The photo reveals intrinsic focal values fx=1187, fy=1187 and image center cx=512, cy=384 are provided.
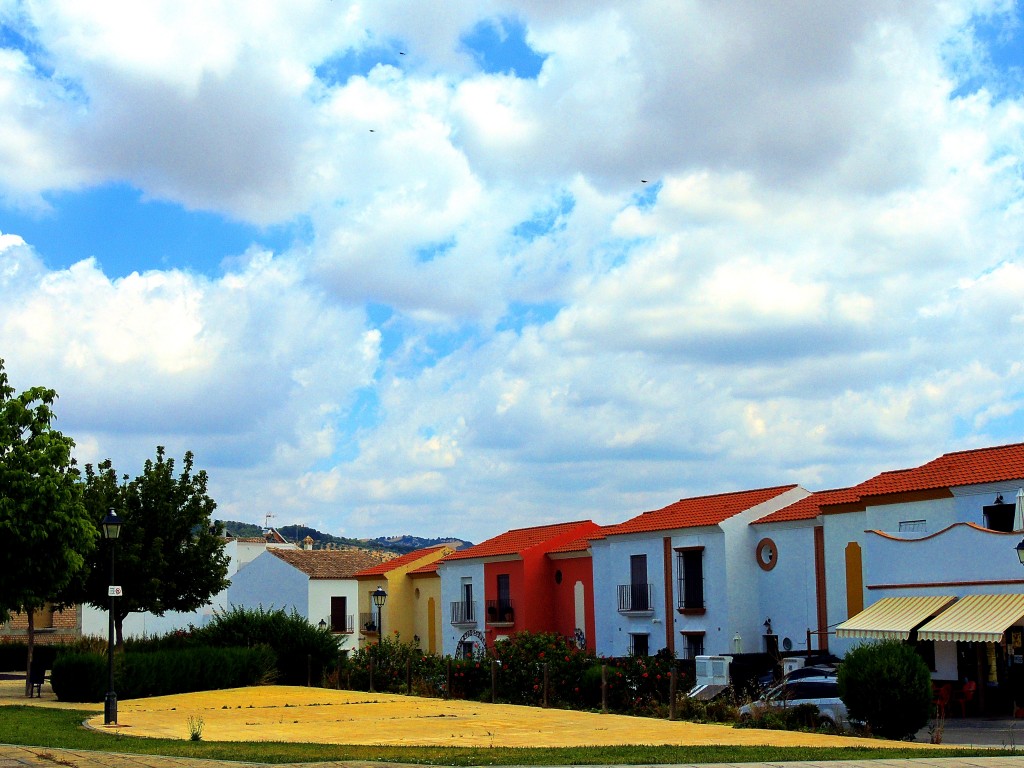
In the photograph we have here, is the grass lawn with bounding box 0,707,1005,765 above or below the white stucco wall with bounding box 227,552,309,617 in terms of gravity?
below

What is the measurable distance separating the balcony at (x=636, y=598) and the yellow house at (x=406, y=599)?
17098 mm

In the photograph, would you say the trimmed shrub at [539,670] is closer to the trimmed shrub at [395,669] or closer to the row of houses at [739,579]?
the trimmed shrub at [395,669]

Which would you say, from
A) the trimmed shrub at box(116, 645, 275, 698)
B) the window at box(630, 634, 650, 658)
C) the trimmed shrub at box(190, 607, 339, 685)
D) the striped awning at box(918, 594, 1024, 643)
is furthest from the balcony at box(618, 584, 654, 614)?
the striped awning at box(918, 594, 1024, 643)

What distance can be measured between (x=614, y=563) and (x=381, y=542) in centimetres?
15041

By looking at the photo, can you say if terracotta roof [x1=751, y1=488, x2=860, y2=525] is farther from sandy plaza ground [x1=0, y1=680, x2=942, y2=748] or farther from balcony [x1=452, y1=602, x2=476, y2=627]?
balcony [x1=452, y1=602, x2=476, y2=627]

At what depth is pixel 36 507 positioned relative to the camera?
2831 cm

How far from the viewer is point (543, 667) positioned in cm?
3022

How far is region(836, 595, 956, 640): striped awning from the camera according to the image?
2873 centimetres

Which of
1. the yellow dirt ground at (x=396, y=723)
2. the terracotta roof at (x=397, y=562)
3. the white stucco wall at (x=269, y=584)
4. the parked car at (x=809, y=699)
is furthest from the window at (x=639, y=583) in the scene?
the white stucco wall at (x=269, y=584)

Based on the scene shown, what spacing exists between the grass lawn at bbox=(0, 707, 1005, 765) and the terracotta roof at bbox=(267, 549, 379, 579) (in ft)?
150

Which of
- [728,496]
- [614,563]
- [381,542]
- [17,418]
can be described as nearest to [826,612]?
[728,496]

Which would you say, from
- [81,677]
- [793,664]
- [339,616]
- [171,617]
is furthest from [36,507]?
[171,617]

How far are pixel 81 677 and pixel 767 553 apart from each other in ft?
74.4

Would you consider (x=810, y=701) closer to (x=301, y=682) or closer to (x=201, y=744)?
(x=201, y=744)
